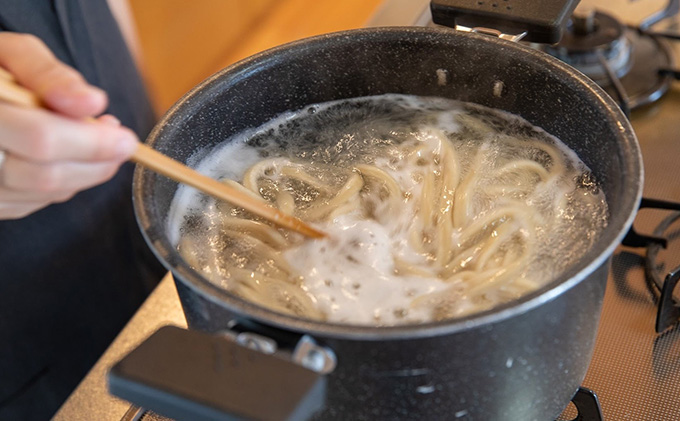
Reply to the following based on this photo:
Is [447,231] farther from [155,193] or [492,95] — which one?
[155,193]

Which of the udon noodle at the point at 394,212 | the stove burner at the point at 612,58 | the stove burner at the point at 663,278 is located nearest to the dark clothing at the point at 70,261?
the udon noodle at the point at 394,212

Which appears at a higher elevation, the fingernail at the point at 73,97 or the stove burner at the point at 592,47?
the fingernail at the point at 73,97

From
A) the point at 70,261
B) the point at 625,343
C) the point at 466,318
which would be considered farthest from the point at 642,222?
the point at 70,261

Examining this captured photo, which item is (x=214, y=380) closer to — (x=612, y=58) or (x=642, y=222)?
(x=642, y=222)

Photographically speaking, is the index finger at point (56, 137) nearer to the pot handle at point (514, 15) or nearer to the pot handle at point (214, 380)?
the pot handle at point (214, 380)

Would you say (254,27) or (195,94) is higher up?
(195,94)

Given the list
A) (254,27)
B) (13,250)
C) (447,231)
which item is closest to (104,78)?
(13,250)

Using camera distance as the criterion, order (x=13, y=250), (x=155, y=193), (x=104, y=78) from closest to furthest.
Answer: (x=155, y=193)
(x=13, y=250)
(x=104, y=78)
